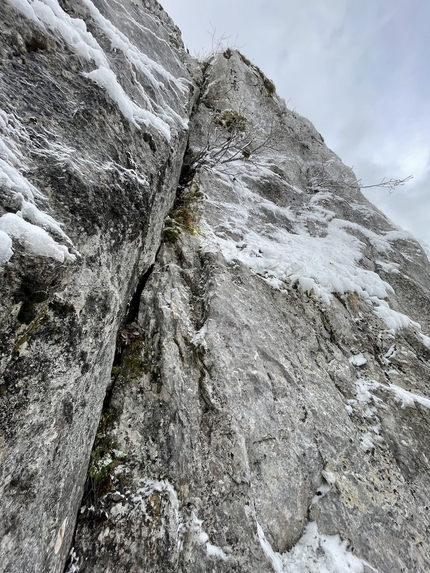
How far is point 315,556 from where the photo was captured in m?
3.27

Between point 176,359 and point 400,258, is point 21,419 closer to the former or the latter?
point 176,359

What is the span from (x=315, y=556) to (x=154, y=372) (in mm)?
3000

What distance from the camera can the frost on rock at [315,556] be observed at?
10.2 feet

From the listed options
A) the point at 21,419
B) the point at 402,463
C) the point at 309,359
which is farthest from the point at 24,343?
the point at 402,463

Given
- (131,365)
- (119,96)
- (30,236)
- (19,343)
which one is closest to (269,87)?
(119,96)

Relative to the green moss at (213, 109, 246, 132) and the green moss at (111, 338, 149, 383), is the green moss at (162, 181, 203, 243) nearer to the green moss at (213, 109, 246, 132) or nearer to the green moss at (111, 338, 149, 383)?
the green moss at (111, 338, 149, 383)

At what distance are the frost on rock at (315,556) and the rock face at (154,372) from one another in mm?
20

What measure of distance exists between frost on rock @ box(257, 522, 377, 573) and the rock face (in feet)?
0.07

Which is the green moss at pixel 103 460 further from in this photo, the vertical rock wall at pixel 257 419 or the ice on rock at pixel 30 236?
the ice on rock at pixel 30 236

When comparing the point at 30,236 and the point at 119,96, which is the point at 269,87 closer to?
the point at 119,96

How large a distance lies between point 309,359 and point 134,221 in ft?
13.4

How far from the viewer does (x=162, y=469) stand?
330 centimetres

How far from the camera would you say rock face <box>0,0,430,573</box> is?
91.9 inches

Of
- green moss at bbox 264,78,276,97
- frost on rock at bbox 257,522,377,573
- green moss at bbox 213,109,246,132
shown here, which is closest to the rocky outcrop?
frost on rock at bbox 257,522,377,573
